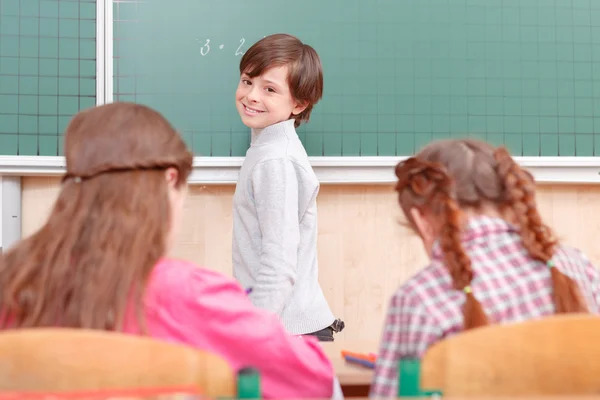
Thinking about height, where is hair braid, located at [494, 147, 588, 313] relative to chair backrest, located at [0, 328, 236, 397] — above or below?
above

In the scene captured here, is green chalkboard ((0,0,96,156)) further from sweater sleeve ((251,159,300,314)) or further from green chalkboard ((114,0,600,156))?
sweater sleeve ((251,159,300,314))

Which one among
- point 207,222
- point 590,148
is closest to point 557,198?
point 590,148

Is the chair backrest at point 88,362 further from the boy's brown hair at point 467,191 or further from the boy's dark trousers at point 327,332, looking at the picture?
the boy's dark trousers at point 327,332

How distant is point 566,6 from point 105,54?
144 centimetres

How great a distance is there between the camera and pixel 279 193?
1.78 meters

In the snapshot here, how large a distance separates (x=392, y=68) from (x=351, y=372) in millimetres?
1192

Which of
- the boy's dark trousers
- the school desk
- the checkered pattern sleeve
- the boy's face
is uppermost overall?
the boy's face

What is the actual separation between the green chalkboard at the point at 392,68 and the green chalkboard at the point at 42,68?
0.34ft

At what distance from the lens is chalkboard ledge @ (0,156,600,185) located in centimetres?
210

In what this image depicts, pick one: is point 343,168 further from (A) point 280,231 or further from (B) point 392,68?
(A) point 280,231

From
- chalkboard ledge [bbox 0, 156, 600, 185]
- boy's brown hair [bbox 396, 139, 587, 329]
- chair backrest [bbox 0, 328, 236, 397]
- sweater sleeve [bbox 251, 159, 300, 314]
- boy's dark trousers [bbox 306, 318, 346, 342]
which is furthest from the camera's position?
chalkboard ledge [bbox 0, 156, 600, 185]

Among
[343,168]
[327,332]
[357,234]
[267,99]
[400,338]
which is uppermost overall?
[267,99]

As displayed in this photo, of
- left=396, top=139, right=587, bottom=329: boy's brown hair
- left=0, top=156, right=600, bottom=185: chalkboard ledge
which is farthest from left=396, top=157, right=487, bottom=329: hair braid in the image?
left=0, top=156, right=600, bottom=185: chalkboard ledge

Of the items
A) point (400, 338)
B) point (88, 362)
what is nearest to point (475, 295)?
point (400, 338)
